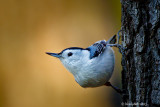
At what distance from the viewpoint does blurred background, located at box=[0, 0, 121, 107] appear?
11.3 feet

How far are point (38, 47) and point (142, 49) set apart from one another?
2141mm

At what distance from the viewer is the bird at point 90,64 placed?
2279 mm

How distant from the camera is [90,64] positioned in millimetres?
2316

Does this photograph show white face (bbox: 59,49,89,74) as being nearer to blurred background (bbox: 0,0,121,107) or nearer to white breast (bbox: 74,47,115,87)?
white breast (bbox: 74,47,115,87)

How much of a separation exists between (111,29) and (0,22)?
6.53 ft

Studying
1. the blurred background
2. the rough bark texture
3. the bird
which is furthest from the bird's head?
the blurred background

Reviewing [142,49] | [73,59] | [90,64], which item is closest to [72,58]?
[73,59]

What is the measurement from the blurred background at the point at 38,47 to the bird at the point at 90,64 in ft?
3.74

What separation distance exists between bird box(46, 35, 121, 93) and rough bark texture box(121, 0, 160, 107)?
1.42 ft

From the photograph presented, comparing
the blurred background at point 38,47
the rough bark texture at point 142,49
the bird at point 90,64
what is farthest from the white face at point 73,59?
the blurred background at point 38,47

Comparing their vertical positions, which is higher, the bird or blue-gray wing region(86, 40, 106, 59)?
blue-gray wing region(86, 40, 106, 59)

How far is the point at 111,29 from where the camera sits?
433 centimetres

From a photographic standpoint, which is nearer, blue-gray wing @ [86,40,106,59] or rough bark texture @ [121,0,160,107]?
rough bark texture @ [121,0,160,107]

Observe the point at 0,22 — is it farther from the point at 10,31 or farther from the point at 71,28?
the point at 71,28
